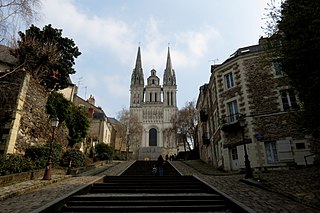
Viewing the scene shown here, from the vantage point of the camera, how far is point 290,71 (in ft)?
26.8

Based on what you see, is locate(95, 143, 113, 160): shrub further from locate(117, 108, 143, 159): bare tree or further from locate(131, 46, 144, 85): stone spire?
locate(131, 46, 144, 85): stone spire

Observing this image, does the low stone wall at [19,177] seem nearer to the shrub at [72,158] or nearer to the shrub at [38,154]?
the shrub at [38,154]

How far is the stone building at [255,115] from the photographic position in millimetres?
15211

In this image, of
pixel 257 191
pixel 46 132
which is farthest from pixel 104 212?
pixel 46 132

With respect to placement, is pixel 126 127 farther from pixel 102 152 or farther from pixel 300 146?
pixel 300 146

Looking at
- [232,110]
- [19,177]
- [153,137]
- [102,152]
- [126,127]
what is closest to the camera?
[19,177]

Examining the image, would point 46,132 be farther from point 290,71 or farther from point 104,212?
point 290,71

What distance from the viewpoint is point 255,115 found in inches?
653

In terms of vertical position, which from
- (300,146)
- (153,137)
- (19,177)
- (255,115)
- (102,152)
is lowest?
(19,177)

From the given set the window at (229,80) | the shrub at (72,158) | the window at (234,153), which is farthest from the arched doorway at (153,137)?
the window at (234,153)

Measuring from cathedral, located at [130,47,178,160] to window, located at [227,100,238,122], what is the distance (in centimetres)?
4925

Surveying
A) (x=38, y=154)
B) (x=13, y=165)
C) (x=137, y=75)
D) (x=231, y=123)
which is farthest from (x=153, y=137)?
(x=13, y=165)

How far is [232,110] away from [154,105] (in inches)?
2478

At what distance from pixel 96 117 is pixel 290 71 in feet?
111
